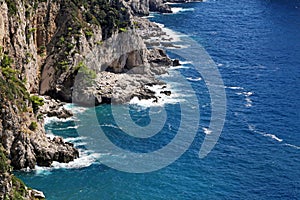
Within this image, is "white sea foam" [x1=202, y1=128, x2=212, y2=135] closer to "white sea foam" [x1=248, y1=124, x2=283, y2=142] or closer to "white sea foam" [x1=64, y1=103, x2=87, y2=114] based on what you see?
"white sea foam" [x1=248, y1=124, x2=283, y2=142]


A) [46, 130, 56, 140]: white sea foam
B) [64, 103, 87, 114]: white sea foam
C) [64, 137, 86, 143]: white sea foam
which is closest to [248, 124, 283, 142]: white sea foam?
[64, 137, 86, 143]: white sea foam

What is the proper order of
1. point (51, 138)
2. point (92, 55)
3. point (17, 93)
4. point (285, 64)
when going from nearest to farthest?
point (17, 93) < point (51, 138) < point (92, 55) < point (285, 64)

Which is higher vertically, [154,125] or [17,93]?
[17,93]

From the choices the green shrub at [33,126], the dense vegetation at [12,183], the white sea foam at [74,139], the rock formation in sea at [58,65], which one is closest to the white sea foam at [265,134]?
the rock formation in sea at [58,65]

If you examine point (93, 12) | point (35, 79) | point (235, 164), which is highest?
point (93, 12)

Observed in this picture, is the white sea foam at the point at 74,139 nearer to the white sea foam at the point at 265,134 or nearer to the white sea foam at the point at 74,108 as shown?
the white sea foam at the point at 74,108

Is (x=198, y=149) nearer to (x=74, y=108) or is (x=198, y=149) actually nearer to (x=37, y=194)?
(x=74, y=108)

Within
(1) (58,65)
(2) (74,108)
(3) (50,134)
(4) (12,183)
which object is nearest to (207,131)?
(2) (74,108)

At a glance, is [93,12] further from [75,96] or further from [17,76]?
[17,76]

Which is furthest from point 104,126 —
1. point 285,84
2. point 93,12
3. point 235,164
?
point 285,84
